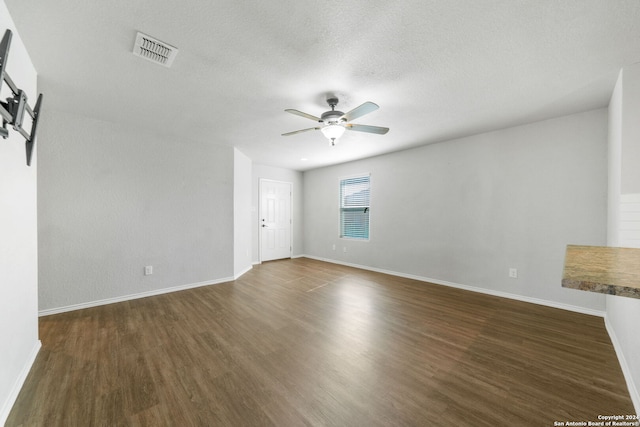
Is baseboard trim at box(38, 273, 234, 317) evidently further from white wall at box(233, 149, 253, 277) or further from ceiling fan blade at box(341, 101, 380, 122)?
ceiling fan blade at box(341, 101, 380, 122)

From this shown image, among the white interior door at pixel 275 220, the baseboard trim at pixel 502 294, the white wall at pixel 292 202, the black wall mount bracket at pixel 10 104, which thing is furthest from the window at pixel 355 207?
the black wall mount bracket at pixel 10 104

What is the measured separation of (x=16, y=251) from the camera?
1.69 m

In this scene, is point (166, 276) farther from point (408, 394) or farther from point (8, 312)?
point (408, 394)

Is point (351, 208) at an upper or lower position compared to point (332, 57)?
lower

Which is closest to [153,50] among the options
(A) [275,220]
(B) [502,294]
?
(A) [275,220]

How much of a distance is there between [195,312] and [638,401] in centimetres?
383

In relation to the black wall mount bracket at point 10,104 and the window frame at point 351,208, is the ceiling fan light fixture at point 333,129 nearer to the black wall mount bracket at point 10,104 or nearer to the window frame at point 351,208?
the black wall mount bracket at point 10,104

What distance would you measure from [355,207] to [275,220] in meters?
2.13

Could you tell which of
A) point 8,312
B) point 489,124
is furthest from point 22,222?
point 489,124

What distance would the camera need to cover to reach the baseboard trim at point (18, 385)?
1.44 metres

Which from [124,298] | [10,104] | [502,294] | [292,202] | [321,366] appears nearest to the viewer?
[10,104]

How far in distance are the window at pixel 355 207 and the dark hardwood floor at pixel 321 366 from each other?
8.10 feet

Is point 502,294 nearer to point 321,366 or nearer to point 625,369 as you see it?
point 625,369

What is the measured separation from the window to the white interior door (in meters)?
1.56
